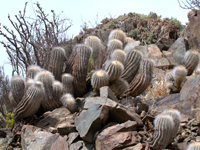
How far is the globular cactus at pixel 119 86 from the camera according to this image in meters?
5.67

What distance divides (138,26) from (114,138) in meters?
10.1

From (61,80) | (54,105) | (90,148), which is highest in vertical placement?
(61,80)

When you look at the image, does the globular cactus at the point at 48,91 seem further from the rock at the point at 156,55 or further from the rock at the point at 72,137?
the rock at the point at 156,55

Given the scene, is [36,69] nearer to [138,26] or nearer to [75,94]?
[75,94]

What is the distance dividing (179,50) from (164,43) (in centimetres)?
128

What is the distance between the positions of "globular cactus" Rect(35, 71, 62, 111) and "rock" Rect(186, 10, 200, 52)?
19.7 ft

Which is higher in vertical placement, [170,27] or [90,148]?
[170,27]

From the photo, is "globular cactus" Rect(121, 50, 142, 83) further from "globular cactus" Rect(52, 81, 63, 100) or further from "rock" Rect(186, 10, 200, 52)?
"rock" Rect(186, 10, 200, 52)

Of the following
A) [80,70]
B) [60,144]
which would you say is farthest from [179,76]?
[60,144]

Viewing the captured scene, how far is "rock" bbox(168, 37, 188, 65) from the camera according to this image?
384 inches

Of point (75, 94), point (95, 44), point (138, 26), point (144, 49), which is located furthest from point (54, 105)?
point (138, 26)

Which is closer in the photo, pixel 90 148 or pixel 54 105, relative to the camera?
pixel 90 148

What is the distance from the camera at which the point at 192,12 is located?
358 inches

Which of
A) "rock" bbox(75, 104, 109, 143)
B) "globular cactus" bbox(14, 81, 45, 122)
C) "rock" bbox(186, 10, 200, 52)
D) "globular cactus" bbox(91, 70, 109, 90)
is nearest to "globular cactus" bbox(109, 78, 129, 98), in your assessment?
"globular cactus" bbox(91, 70, 109, 90)
